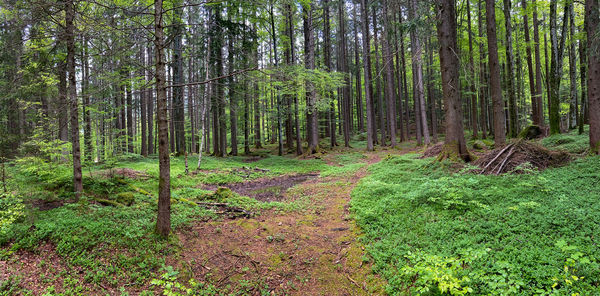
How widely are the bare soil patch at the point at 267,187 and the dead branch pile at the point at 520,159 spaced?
6.55 m

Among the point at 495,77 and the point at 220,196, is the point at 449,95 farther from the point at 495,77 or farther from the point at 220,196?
the point at 220,196

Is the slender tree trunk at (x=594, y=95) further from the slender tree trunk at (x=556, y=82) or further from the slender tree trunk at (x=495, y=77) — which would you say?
the slender tree trunk at (x=556, y=82)

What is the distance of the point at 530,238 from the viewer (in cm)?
384

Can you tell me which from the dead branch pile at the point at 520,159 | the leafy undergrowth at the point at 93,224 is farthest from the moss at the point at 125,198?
the dead branch pile at the point at 520,159

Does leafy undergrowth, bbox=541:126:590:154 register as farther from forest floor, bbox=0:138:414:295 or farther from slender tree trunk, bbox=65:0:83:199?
slender tree trunk, bbox=65:0:83:199

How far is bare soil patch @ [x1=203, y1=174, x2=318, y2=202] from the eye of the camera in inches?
369

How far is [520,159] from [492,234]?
4.67 metres

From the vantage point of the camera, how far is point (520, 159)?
743 centimetres

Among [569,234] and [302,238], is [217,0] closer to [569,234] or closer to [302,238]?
[302,238]

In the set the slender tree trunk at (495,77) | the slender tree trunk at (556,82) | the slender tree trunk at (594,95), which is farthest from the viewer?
the slender tree trunk at (556,82)

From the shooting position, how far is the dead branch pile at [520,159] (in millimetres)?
7250

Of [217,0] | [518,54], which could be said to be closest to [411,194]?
[217,0]

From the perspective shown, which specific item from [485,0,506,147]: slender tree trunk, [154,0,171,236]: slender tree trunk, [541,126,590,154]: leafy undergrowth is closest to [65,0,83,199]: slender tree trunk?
[154,0,171,236]: slender tree trunk

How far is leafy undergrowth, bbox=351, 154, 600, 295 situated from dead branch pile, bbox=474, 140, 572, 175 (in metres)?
0.43
